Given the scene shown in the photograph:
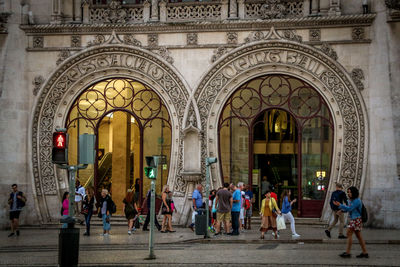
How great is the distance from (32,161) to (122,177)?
3525 mm

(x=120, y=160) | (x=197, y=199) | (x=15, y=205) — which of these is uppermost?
(x=120, y=160)

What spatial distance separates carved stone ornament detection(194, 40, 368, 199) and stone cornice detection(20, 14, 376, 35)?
73cm

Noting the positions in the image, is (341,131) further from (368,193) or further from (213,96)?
(213,96)

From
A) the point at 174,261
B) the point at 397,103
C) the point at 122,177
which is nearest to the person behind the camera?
the point at 174,261

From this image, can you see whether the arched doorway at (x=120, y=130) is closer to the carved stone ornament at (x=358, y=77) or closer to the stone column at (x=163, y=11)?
the stone column at (x=163, y=11)

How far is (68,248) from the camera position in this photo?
627 inches

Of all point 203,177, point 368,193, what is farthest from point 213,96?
point 368,193

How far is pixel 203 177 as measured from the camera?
90.1 ft

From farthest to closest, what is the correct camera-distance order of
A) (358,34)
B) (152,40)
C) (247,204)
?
(152,40) < (358,34) < (247,204)

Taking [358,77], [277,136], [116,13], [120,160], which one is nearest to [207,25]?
[116,13]

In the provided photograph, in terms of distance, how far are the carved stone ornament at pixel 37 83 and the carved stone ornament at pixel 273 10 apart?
8645 millimetres

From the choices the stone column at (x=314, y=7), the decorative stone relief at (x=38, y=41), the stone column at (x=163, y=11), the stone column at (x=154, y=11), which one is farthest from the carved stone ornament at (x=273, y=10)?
the decorative stone relief at (x=38, y=41)

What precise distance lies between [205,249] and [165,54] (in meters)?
9.94

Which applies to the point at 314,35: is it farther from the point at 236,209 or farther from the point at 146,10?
the point at 236,209
